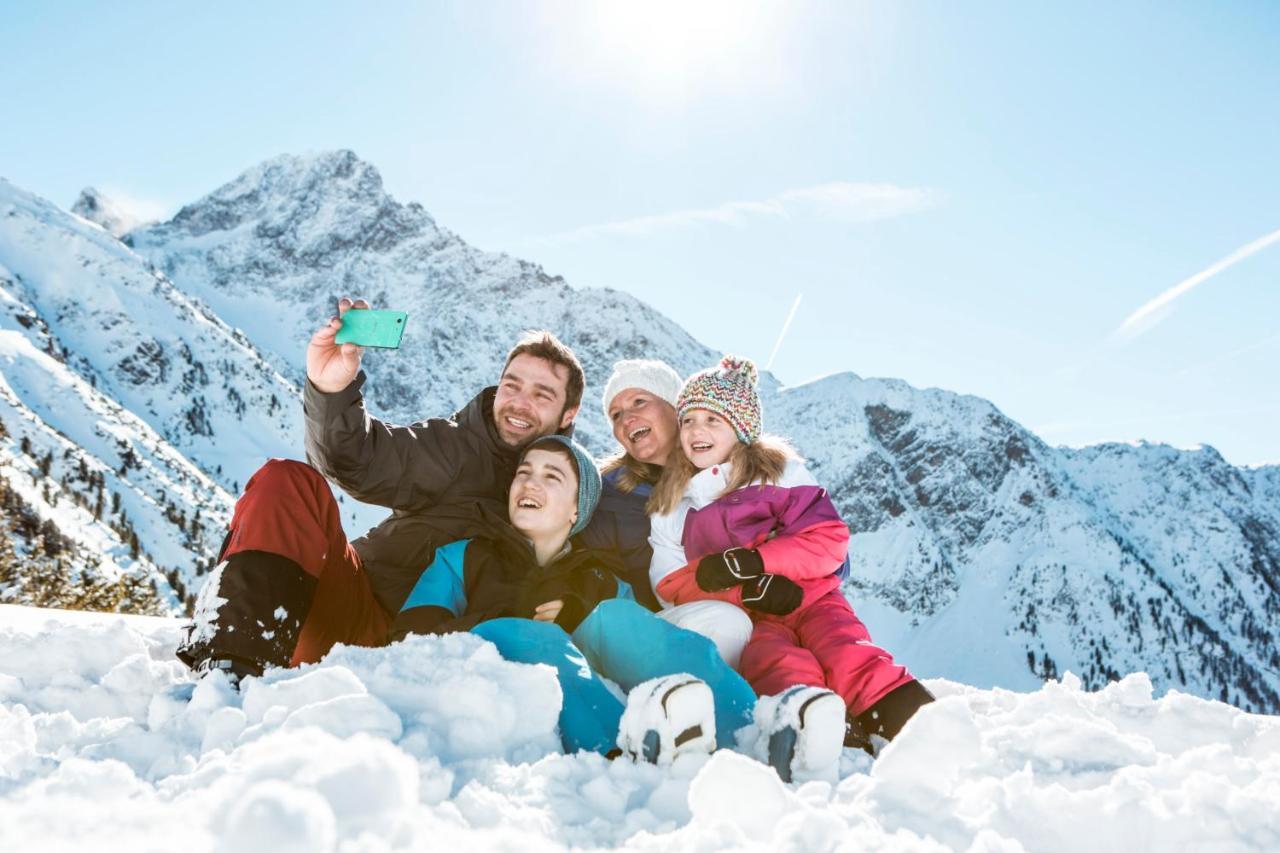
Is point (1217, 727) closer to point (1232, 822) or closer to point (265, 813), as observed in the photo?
point (1232, 822)

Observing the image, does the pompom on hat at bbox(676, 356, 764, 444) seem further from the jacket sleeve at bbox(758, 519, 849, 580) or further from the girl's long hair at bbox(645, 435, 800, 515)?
the jacket sleeve at bbox(758, 519, 849, 580)

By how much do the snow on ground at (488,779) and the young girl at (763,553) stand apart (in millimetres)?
527

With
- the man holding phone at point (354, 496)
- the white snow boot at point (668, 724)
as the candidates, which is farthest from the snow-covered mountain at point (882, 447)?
the white snow boot at point (668, 724)

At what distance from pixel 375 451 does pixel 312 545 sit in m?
0.77

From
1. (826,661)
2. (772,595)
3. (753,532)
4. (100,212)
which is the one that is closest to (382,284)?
(100,212)

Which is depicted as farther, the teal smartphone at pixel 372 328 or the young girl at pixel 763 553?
the teal smartphone at pixel 372 328

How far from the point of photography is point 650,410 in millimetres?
4523

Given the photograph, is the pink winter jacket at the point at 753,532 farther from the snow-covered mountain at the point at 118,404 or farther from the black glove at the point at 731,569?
the snow-covered mountain at the point at 118,404

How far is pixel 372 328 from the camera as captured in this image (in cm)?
310

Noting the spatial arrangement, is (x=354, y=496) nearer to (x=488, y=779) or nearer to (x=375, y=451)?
(x=375, y=451)

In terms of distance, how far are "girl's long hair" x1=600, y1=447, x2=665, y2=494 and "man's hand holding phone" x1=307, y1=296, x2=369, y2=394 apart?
5.28ft

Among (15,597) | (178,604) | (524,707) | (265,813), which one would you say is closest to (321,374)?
(524,707)

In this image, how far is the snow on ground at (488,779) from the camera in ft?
3.73

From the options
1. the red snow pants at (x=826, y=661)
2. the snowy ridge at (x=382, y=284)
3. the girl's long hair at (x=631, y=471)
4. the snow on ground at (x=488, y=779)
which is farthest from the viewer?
the snowy ridge at (x=382, y=284)
